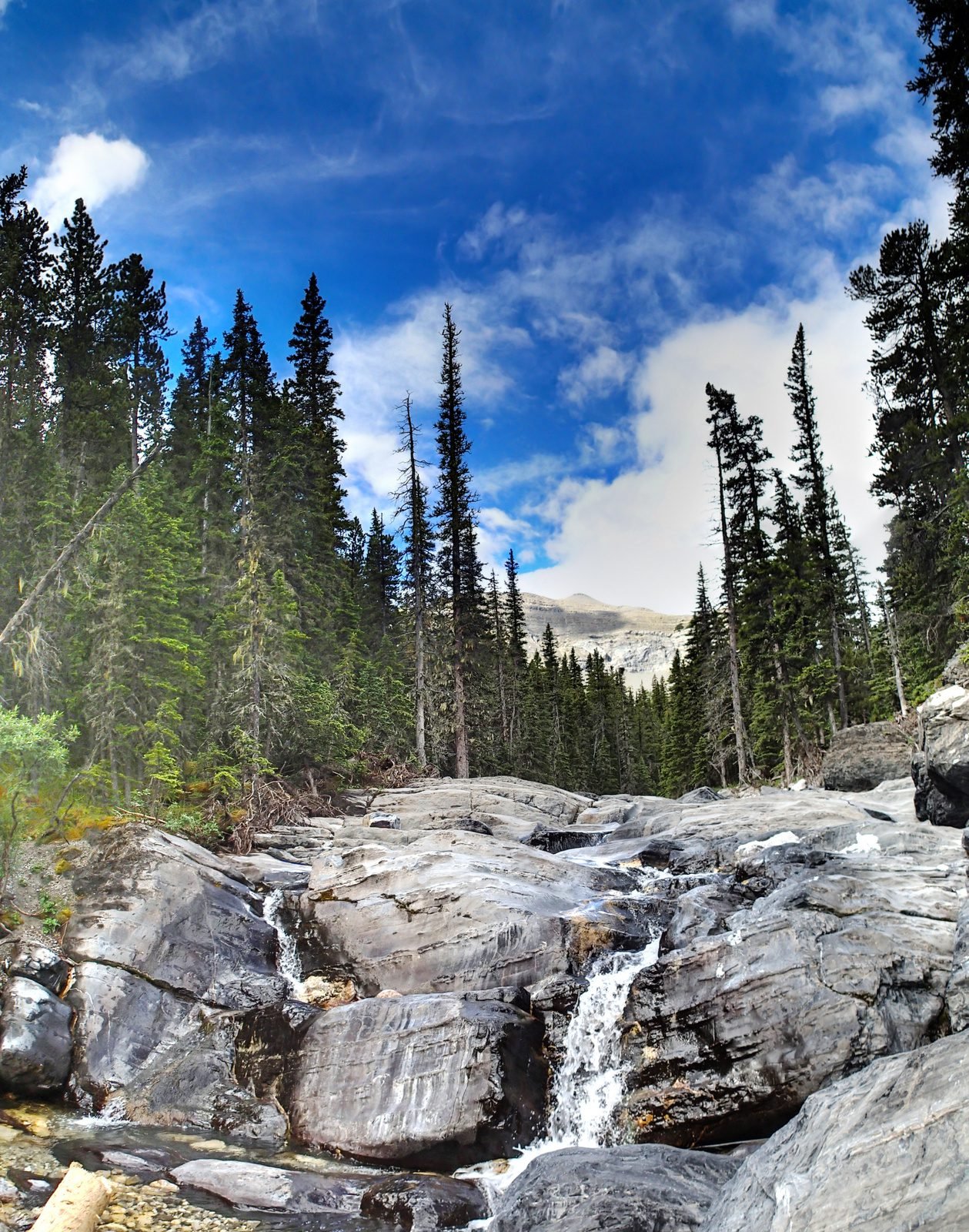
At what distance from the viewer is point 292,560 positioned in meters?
33.2

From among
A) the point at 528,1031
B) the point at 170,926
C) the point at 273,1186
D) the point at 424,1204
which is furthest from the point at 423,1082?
the point at 170,926

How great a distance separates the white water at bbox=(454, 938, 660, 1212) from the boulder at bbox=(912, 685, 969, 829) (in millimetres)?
7884

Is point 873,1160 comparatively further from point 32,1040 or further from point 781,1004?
point 32,1040

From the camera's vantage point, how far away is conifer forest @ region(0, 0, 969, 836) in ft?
71.9

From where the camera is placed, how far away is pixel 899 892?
11.2 meters

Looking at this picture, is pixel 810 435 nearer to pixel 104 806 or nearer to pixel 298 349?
pixel 298 349

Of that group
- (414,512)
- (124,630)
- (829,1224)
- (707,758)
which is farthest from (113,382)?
(707,758)

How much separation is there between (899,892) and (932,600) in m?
21.2

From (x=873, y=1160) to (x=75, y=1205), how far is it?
23.4 ft

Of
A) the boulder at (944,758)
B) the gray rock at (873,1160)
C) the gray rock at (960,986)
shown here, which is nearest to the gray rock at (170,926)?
the gray rock at (873,1160)

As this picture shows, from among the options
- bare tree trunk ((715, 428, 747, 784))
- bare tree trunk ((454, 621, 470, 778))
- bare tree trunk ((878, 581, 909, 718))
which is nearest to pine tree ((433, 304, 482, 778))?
bare tree trunk ((454, 621, 470, 778))

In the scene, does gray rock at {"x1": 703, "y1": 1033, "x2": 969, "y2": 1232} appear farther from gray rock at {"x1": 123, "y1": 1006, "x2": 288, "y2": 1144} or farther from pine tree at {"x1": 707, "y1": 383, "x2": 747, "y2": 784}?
pine tree at {"x1": 707, "y1": 383, "x2": 747, "y2": 784}

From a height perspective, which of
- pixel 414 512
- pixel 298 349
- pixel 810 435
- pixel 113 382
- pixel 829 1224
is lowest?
pixel 829 1224

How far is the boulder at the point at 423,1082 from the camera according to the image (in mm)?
9758
